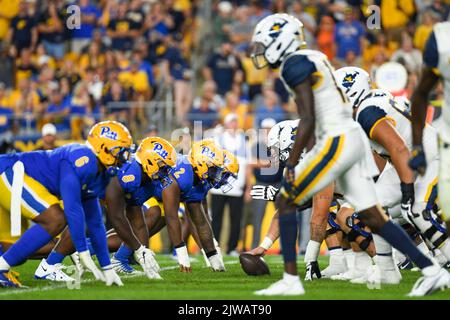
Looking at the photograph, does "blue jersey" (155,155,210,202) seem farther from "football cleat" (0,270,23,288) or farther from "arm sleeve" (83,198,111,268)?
"football cleat" (0,270,23,288)

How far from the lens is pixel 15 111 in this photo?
19078 millimetres

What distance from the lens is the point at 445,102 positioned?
739 cm

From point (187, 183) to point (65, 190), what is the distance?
2470 millimetres

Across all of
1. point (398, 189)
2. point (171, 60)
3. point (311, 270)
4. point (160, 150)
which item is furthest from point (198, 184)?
point (171, 60)

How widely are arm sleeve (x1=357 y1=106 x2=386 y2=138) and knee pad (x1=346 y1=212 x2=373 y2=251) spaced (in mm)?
1227

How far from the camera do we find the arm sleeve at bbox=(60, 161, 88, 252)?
8117mm

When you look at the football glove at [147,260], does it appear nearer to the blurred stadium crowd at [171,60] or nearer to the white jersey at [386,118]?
the white jersey at [386,118]

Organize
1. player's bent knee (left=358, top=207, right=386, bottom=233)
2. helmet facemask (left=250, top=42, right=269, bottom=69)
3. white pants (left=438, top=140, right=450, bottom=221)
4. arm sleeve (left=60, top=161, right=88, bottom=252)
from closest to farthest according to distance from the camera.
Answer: white pants (left=438, top=140, right=450, bottom=221)
player's bent knee (left=358, top=207, right=386, bottom=233)
helmet facemask (left=250, top=42, right=269, bottom=69)
arm sleeve (left=60, top=161, right=88, bottom=252)

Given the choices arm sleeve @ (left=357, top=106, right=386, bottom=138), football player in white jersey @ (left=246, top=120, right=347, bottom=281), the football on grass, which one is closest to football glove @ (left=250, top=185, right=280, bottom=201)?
football player in white jersey @ (left=246, top=120, right=347, bottom=281)

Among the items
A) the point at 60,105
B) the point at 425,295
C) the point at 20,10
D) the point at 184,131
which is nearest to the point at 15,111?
the point at 60,105

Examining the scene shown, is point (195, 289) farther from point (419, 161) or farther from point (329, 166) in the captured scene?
point (419, 161)

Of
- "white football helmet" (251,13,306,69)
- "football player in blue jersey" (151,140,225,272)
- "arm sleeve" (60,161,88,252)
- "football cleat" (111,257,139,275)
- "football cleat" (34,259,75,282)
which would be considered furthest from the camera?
"football cleat" (111,257,139,275)

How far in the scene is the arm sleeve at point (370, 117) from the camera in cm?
862

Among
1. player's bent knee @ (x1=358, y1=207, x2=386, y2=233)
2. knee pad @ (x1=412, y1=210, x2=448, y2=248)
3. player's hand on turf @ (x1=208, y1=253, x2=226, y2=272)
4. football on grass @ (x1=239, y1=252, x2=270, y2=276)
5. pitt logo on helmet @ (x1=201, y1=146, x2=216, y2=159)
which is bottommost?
player's hand on turf @ (x1=208, y1=253, x2=226, y2=272)
